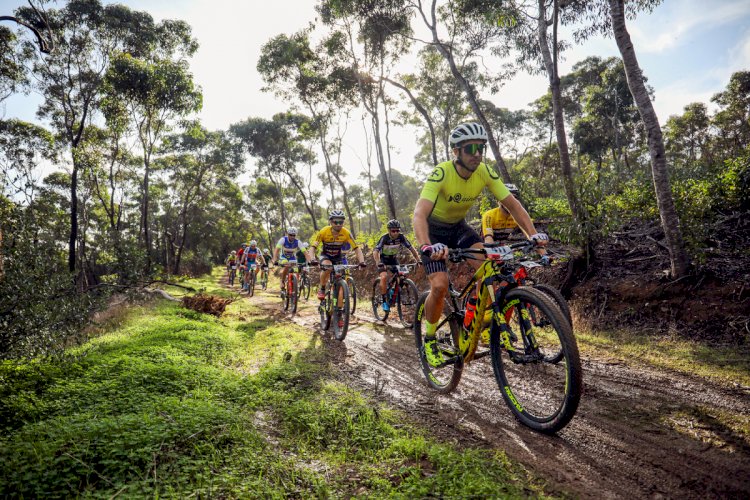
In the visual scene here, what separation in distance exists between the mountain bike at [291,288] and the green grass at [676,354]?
26.4ft

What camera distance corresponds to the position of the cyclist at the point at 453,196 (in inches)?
168

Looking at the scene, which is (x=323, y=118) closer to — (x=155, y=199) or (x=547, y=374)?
(x=155, y=199)

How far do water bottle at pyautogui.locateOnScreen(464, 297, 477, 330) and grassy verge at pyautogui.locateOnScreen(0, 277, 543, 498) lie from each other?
4.22ft

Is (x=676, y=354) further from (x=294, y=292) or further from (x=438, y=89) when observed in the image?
(x=438, y=89)

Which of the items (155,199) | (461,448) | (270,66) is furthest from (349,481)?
(155,199)

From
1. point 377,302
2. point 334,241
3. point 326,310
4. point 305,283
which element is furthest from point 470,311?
point 305,283

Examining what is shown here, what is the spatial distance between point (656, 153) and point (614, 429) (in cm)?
659

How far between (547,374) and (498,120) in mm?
38708

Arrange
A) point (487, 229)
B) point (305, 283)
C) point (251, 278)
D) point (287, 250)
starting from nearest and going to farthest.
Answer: point (487, 229)
point (287, 250)
point (305, 283)
point (251, 278)

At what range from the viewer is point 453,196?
4.62 meters

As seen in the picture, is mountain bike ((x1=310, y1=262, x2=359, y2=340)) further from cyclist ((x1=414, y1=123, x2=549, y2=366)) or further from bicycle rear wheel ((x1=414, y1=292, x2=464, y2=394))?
cyclist ((x1=414, y1=123, x2=549, y2=366))

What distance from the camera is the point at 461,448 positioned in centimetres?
318

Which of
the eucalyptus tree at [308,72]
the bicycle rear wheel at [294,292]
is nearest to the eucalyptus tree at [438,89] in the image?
the eucalyptus tree at [308,72]

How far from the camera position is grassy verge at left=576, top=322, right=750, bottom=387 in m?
4.81
